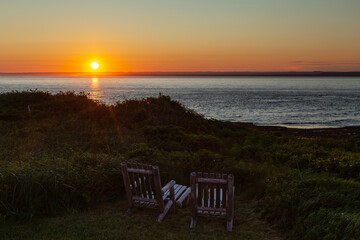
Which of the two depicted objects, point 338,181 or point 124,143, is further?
point 124,143

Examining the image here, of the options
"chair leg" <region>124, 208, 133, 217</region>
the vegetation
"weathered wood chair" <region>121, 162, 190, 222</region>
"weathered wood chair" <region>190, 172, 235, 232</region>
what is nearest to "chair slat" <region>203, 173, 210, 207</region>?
"weathered wood chair" <region>190, 172, 235, 232</region>

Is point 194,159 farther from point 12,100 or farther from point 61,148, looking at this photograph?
point 12,100

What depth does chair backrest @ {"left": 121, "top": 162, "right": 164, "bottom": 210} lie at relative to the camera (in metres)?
6.40

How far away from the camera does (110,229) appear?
20.3ft

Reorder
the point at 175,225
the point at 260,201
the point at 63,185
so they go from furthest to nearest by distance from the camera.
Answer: the point at 260,201 < the point at 63,185 < the point at 175,225

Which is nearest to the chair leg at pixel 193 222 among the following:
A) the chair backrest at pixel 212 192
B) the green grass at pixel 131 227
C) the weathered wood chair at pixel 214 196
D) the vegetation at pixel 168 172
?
the weathered wood chair at pixel 214 196

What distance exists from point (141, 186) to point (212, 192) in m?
1.61

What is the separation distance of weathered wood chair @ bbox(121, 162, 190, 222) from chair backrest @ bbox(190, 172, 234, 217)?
78cm

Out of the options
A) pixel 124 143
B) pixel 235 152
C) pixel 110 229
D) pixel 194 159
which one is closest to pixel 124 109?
pixel 124 143

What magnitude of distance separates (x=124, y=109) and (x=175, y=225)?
17181 millimetres

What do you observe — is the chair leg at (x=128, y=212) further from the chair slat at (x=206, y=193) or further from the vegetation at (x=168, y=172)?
the chair slat at (x=206, y=193)

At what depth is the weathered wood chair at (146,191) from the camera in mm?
6407

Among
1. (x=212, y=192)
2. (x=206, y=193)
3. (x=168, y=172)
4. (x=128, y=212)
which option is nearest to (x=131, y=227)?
(x=128, y=212)

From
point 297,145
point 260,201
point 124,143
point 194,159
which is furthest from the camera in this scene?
point 297,145
